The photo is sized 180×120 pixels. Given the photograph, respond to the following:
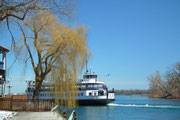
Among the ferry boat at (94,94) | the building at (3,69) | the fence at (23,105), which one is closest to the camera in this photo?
the fence at (23,105)

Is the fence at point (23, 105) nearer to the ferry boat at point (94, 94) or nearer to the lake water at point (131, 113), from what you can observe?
the lake water at point (131, 113)

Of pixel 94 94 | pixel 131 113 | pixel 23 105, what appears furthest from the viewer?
pixel 94 94

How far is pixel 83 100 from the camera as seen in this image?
5181cm

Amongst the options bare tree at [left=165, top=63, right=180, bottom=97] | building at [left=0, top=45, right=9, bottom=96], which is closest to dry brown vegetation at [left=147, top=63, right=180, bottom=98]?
bare tree at [left=165, top=63, right=180, bottom=97]

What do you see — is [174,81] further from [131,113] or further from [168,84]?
[131,113]

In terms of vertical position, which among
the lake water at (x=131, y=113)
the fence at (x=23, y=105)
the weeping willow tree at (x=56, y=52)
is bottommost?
the lake water at (x=131, y=113)

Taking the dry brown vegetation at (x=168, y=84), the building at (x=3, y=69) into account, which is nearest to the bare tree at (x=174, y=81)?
the dry brown vegetation at (x=168, y=84)

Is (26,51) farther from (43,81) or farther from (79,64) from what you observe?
(79,64)

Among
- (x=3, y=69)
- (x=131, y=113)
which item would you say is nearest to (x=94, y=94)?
(x=131, y=113)

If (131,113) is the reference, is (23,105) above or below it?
above

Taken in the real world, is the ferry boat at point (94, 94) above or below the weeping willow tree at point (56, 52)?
below

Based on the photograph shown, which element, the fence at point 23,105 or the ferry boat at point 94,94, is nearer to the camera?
the fence at point 23,105

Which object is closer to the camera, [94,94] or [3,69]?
[3,69]

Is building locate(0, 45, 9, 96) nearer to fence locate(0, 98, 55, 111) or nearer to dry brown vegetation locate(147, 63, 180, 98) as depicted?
fence locate(0, 98, 55, 111)
